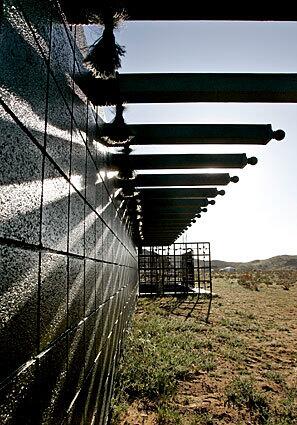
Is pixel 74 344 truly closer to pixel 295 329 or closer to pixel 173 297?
pixel 295 329

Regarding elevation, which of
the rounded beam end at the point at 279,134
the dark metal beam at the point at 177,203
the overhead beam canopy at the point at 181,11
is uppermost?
the dark metal beam at the point at 177,203

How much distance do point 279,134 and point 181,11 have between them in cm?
233

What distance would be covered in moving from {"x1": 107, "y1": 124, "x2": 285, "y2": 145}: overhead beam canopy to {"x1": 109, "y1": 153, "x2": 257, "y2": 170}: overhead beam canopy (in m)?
0.80

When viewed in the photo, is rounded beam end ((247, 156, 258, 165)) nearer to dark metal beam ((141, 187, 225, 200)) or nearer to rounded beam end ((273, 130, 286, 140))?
rounded beam end ((273, 130, 286, 140))

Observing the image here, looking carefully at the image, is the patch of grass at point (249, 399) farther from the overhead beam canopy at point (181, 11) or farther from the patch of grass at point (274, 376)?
the overhead beam canopy at point (181, 11)

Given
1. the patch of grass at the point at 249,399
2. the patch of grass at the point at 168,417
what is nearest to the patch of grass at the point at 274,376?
the patch of grass at the point at 249,399

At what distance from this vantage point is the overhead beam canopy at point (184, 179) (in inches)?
234

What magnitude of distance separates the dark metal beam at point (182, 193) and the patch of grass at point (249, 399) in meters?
3.32

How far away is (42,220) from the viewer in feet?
4.49

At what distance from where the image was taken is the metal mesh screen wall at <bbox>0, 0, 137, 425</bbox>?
3.31 ft

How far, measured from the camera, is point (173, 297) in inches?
795

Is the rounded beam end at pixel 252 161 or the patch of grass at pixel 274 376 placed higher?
the rounded beam end at pixel 252 161

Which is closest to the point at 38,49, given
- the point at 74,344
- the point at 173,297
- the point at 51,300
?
the point at 51,300

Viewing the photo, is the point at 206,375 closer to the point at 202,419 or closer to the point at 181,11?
the point at 202,419
